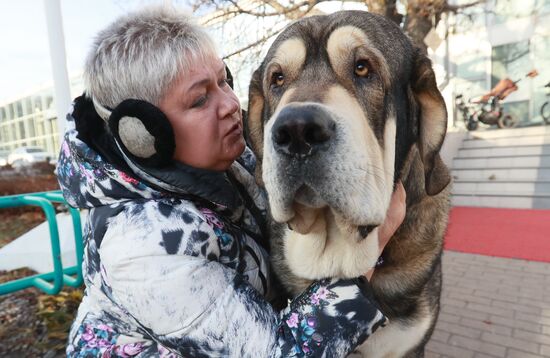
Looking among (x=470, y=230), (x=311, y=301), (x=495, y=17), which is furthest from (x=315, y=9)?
(x=495, y=17)

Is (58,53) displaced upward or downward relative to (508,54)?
downward

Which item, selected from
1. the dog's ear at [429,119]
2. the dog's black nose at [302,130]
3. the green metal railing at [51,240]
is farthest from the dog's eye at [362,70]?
the green metal railing at [51,240]

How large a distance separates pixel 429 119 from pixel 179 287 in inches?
51.1

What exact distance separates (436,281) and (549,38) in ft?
49.8

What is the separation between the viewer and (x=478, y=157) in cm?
1052

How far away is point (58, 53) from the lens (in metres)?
4.26

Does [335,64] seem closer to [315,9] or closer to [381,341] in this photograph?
[381,341]

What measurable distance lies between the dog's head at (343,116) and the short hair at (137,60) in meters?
0.42

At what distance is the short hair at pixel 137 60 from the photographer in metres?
1.64

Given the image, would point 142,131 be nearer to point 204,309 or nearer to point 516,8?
point 204,309

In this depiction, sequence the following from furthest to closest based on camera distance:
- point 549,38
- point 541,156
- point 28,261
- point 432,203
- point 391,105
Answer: point 549,38 < point 541,156 < point 28,261 < point 432,203 < point 391,105

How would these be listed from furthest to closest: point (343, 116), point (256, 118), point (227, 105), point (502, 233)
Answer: point (502, 233) < point (256, 118) < point (227, 105) < point (343, 116)

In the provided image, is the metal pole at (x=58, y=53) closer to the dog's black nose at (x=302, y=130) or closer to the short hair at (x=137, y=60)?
the short hair at (x=137, y=60)

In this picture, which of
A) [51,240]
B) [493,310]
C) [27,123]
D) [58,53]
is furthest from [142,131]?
[27,123]
